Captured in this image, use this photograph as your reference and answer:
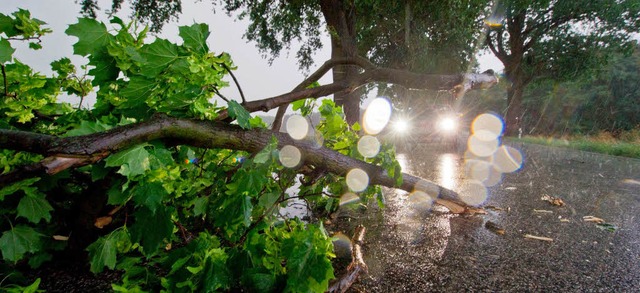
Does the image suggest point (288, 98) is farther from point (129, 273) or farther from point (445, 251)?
point (445, 251)

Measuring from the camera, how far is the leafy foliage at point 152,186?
1.32 meters

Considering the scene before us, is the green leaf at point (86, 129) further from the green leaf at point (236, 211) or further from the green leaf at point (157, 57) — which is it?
the green leaf at point (236, 211)

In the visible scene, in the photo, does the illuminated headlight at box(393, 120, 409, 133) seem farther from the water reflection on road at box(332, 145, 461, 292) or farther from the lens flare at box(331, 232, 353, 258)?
the lens flare at box(331, 232, 353, 258)

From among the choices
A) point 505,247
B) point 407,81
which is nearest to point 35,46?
point 407,81

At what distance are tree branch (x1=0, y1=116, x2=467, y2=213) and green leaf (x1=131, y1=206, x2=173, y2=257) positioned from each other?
318 millimetres

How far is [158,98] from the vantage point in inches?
59.2

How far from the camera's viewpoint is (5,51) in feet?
4.63

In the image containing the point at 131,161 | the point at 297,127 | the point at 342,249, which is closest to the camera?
the point at 131,161

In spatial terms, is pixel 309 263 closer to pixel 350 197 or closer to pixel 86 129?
pixel 350 197

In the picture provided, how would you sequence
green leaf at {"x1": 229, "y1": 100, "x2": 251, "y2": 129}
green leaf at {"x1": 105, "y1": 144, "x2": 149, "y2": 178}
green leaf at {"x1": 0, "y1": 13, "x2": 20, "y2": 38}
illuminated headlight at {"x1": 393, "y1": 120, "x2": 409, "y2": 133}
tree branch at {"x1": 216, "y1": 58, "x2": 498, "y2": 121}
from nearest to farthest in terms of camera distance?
green leaf at {"x1": 105, "y1": 144, "x2": 149, "y2": 178} < green leaf at {"x1": 229, "y1": 100, "x2": 251, "y2": 129} < green leaf at {"x1": 0, "y1": 13, "x2": 20, "y2": 38} < tree branch at {"x1": 216, "y1": 58, "x2": 498, "y2": 121} < illuminated headlight at {"x1": 393, "y1": 120, "x2": 409, "y2": 133}

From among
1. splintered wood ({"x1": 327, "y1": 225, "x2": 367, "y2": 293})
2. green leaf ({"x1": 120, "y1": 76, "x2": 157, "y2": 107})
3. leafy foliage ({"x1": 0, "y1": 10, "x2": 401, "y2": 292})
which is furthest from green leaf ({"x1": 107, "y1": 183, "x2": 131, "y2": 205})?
splintered wood ({"x1": 327, "y1": 225, "x2": 367, "y2": 293})

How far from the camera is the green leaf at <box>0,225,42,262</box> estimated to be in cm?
162

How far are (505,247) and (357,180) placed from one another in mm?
1844

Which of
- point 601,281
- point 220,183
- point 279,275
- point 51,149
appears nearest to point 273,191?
point 220,183
